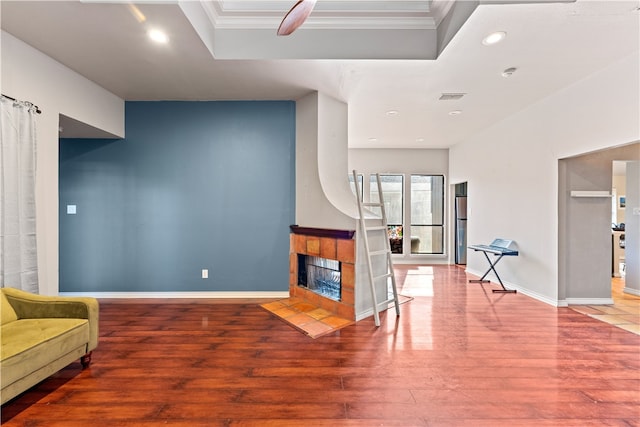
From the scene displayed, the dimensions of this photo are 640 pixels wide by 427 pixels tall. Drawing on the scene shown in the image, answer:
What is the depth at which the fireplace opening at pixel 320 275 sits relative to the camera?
11.3 ft

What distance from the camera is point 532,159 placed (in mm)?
4023

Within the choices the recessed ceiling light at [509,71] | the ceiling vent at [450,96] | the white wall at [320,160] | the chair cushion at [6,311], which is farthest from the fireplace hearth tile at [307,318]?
the recessed ceiling light at [509,71]

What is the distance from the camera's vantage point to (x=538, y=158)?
3.92 metres

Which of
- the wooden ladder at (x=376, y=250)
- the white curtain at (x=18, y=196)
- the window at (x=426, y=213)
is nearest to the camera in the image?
the white curtain at (x=18, y=196)

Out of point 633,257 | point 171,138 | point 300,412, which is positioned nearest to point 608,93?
point 633,257

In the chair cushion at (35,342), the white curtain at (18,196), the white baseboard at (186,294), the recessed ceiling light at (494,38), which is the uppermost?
the recessed ceiling light at (494,38)

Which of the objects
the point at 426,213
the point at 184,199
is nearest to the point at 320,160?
the point at 184,199

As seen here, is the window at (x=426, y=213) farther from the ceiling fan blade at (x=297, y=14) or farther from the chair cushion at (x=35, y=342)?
the chair cushion at (x=35, y=342)

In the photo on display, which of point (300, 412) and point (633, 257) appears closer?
point (300, 412)

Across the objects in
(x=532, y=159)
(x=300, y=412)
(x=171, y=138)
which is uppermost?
(x=171, y=138)

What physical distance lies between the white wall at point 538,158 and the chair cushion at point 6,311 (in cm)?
568

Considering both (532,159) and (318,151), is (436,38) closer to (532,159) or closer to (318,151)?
(318,151)

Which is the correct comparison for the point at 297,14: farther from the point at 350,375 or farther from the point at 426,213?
the point at 426,213

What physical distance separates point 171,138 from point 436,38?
355cm
